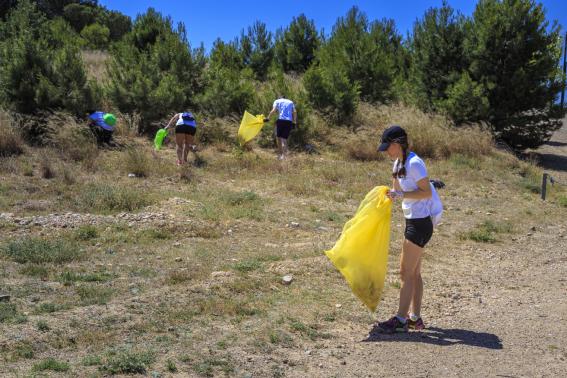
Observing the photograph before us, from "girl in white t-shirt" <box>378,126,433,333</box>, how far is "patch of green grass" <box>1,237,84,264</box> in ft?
10.9

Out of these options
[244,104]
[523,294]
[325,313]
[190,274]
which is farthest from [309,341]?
[244,104]

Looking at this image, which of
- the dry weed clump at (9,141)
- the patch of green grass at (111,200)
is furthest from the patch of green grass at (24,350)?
the dry weed clump at (9,141)

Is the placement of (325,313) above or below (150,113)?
below

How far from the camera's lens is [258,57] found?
24938 mm

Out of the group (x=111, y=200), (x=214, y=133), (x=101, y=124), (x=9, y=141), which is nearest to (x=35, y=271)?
(x=111, y=200)

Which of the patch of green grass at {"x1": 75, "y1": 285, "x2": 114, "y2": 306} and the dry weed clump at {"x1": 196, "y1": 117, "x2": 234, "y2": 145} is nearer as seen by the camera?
the patch of green grass at {"x1": 75, "y1": 285, "x2": 114, "y2": 306}

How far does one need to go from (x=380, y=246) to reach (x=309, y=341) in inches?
37.2

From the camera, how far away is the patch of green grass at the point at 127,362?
13.3 feet

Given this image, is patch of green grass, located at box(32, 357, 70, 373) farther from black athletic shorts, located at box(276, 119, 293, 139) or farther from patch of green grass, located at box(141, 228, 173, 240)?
black athletic shorts, located at box(276, 119, 293, 139)

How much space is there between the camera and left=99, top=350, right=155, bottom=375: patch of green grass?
4.04 m

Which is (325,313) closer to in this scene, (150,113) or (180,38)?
(150,113)

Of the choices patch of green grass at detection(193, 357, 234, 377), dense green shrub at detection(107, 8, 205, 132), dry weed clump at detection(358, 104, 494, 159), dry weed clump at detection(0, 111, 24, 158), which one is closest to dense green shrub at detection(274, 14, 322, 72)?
dense green shrub at detection(107, 8, 205, 132)

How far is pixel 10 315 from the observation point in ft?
15.9

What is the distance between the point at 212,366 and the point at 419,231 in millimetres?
1841
